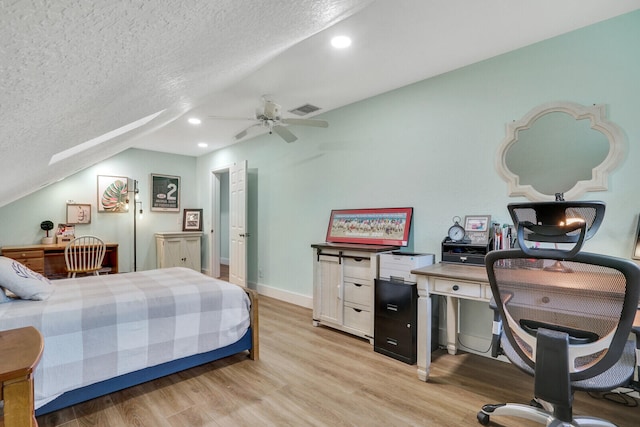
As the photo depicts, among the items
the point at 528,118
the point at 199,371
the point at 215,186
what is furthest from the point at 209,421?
the point at 215,186

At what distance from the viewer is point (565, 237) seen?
1.25 m

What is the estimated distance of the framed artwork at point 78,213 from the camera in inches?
193

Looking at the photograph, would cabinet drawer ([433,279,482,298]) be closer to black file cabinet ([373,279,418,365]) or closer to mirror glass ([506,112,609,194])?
black file cabinet ([373,279,418,365])

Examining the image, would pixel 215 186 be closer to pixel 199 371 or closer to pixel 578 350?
pixel 199 371

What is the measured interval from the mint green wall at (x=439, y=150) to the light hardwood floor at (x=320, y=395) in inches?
41.9

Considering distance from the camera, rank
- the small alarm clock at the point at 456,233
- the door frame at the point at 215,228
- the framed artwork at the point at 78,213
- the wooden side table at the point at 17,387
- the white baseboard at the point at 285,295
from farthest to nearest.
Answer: the door frame at the point at 215,228, the framed artwork at the point at 78,213, the white baseboard at the point at 285,295, the small alarm clock at the point at 456,233, the wooden side table at the point at 17,387

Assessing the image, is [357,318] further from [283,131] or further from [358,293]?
[283,131]

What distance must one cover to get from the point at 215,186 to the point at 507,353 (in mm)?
5349

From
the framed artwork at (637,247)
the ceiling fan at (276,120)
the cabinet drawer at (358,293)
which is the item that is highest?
the ceiling fan at (276,120)

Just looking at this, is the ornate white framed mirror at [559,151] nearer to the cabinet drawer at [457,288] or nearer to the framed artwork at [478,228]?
the framed artwork at [478,228]

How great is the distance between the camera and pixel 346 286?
10.2 feet

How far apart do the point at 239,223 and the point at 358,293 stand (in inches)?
98.2

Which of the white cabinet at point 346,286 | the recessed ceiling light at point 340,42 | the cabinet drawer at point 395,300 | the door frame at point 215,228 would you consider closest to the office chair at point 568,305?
the cabinet drawer at point 395,300

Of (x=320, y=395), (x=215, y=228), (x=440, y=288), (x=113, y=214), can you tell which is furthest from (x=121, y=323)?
(x=113, y=214)
